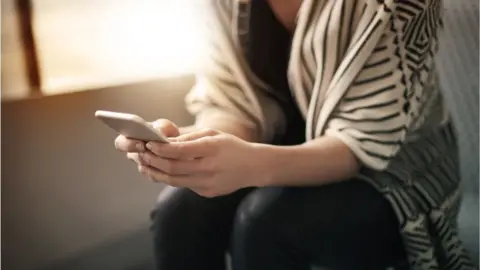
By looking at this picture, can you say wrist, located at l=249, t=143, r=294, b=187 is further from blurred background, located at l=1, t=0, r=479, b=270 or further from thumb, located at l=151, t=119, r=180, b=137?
blurred background, located at l=1, t=0, r=479, b=270

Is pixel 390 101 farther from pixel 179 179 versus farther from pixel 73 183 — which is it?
pixel 73 183

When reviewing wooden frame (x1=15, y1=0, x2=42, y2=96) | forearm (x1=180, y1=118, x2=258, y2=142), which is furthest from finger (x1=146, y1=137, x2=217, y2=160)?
wooden frame (x1=15, y1=0, x2=42, y2=96)

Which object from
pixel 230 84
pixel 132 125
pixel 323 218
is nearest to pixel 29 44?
pixel 230 84

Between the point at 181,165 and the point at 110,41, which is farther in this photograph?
the point at 110,41

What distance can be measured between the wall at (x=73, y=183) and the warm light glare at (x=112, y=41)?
3 cm

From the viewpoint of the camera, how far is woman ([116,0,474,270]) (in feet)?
2.61

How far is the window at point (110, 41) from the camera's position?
45.2 inches

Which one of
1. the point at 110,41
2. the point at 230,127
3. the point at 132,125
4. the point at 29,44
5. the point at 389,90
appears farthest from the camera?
the point at 110,41

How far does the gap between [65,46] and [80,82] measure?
6 cm

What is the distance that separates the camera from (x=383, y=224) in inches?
33.6

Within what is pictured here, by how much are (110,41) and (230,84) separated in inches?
13.2

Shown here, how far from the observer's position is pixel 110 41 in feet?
4.03

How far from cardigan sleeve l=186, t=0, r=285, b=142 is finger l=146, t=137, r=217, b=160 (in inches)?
8.3

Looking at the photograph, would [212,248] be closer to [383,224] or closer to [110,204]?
[383,224]
